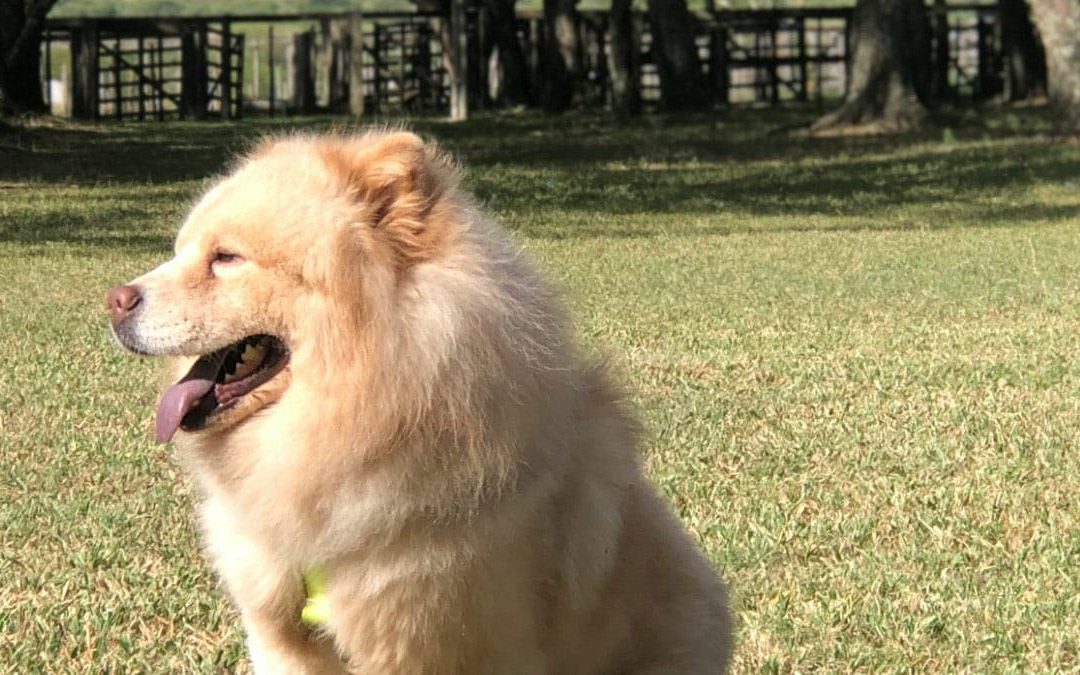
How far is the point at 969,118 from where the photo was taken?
31625 mm

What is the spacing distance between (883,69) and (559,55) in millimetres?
12720

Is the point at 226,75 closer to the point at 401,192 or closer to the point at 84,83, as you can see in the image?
the point at 84,83

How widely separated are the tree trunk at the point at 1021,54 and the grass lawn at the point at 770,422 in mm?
20523

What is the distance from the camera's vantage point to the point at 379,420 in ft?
11.3

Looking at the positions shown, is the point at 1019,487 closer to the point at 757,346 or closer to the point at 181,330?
the point at 757,346

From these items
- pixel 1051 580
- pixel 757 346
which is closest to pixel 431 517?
pixel 1051 580

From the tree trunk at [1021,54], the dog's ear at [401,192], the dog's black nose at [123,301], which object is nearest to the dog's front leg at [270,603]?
the dog's black nose at [123,301]

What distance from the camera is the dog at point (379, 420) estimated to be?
3.50m

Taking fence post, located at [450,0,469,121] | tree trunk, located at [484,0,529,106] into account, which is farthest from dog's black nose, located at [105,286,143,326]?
tree trunk, located at [484,0,529,106]

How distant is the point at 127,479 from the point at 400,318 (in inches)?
141

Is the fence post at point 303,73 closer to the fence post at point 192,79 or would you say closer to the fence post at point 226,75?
the fence post at point 226,75

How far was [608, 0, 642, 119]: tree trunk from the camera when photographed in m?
34.3

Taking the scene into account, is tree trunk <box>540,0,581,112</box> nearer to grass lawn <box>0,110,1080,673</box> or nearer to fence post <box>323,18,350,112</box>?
fence post <box>323,18,350,112</box>

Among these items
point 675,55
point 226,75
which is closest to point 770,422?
point 675,55
